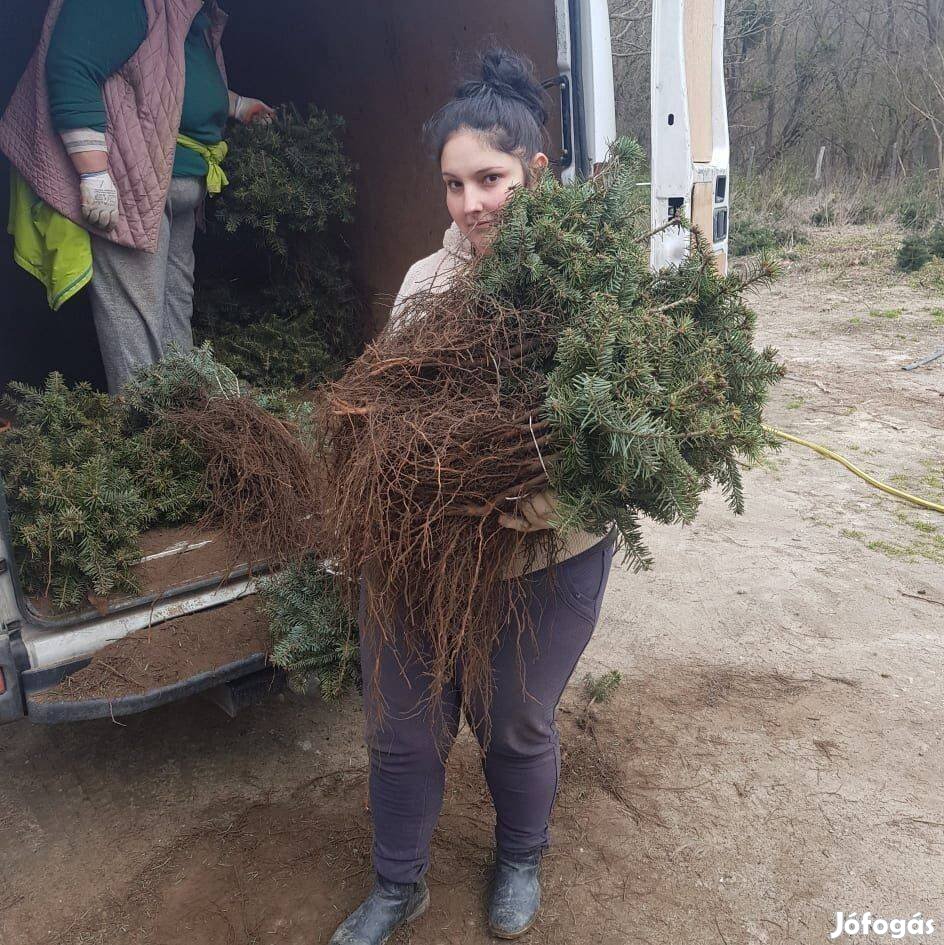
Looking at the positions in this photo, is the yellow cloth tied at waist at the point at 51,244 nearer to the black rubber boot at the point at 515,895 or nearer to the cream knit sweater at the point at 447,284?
the cream knit sweater at the point at 447,284

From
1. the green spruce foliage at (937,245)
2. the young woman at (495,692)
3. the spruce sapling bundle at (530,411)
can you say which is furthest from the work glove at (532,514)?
the green spruce foliage at (937,245)

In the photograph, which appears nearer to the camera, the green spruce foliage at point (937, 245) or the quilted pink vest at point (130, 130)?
the quilted pink vest at point (130, 130)

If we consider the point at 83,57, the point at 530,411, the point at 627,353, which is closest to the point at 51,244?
the point at 83,57

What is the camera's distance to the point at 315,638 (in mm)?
2342

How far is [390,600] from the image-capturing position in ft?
5.82

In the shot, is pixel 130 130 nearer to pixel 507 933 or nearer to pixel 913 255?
pixel 507 933

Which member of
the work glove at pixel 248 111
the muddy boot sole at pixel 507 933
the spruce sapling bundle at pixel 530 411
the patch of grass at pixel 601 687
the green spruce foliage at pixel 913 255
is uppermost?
the work glove at pixel 248 111

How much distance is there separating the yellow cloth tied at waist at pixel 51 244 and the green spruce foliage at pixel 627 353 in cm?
214

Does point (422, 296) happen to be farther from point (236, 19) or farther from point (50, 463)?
point (236, 19)

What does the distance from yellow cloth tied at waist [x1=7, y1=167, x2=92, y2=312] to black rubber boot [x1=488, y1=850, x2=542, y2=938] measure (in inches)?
101

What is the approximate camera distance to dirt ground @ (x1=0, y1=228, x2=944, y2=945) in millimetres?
2238

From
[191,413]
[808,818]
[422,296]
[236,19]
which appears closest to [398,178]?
[236,19]

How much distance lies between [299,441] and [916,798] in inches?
88.7

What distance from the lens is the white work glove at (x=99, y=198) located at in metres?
3.15
